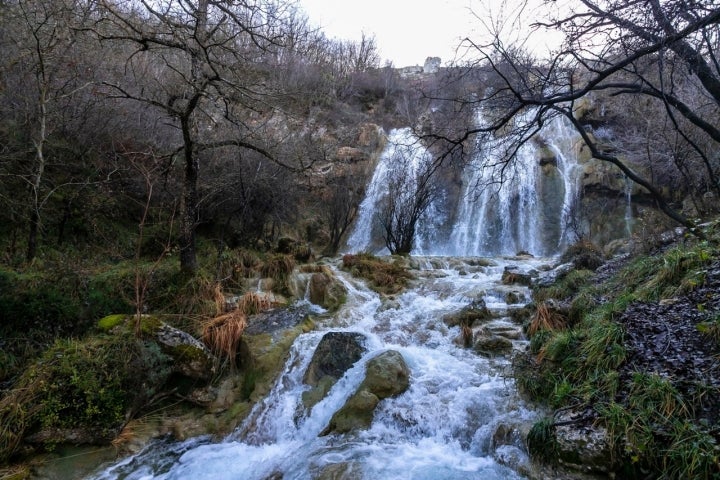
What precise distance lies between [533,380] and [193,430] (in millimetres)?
4183

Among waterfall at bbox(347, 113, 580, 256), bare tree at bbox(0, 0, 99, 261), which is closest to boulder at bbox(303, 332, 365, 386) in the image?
bare tree at bbox(0, 0, 99, 261)

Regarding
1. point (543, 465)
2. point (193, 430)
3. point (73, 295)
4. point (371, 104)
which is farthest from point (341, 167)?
→ point (543, 465)

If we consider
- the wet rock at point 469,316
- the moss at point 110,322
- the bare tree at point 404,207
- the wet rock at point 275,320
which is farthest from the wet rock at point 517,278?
the moss at point 110,322

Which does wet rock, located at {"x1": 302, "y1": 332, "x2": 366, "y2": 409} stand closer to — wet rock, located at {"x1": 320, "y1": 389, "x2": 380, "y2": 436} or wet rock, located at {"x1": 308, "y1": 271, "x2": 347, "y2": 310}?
wet rock, located at {"x1": 320, "y1": 389, "x2": 380, "y2": 436}

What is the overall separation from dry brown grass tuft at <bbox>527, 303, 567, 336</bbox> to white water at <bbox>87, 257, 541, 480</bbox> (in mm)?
386

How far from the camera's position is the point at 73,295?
18.3ft

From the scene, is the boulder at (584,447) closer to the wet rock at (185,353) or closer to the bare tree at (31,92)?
the wet rock at (185,353)

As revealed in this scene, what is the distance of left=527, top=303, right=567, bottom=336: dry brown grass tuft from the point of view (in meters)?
5.88

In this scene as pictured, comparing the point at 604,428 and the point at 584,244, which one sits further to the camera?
the point at 584,244

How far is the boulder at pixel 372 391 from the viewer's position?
4.46m

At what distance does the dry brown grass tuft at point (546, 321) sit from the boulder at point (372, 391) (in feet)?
7.63

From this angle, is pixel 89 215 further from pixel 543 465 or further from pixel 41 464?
pixel 543 465

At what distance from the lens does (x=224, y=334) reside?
5.67 metres

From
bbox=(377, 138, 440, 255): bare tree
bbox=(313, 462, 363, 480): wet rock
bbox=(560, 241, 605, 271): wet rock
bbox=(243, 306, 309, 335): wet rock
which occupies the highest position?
bbox=(377, 138, 440, 255): bare tree
